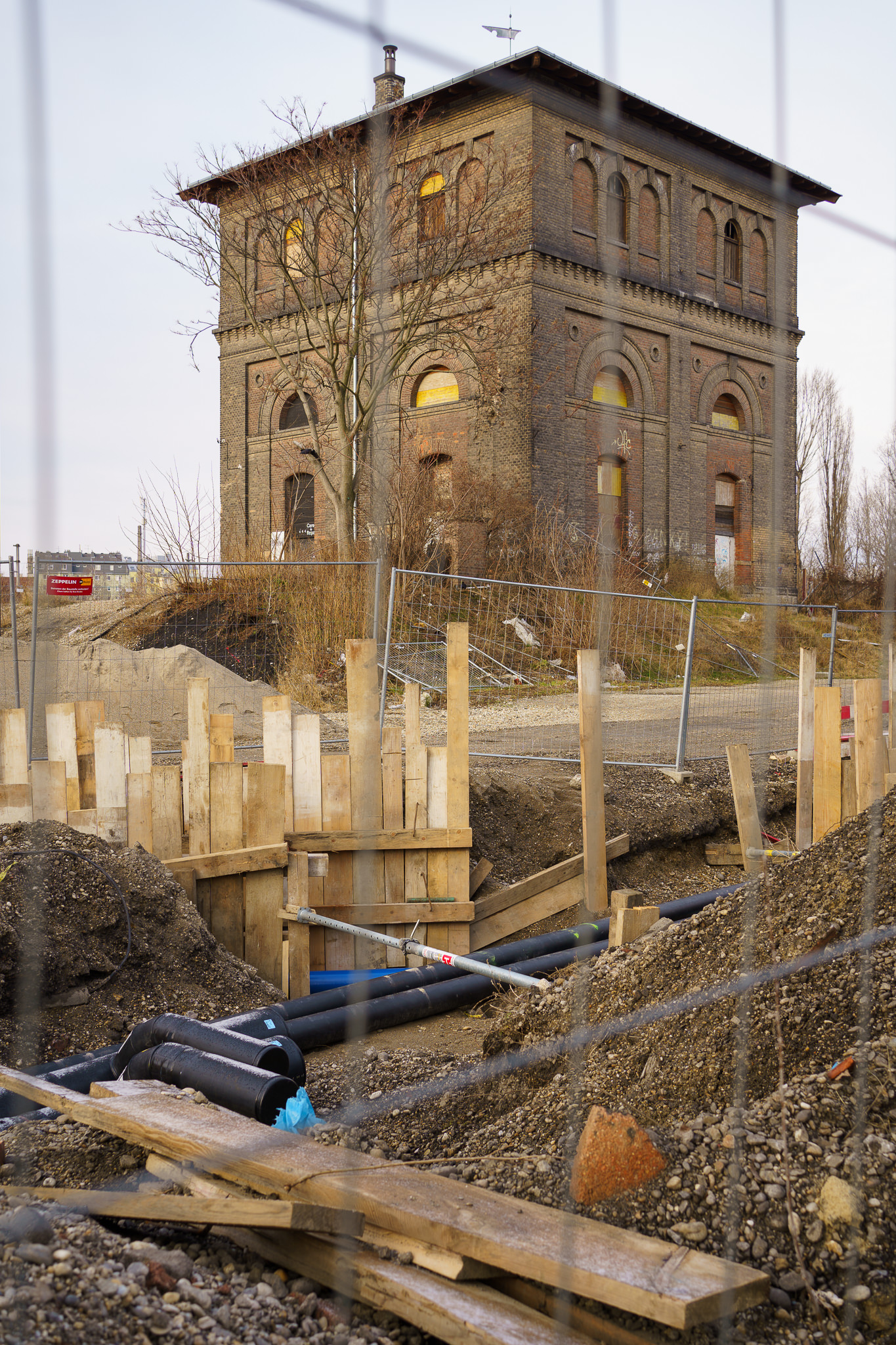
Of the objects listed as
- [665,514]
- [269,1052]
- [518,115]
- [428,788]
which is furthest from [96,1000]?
[665,514]

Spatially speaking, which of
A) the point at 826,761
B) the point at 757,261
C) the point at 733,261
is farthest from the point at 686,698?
the point at 757,261

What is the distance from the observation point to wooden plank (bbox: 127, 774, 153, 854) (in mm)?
5008

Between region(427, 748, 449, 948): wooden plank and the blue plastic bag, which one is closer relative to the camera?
the blue plastic bag

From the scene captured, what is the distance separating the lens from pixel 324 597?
407 inches

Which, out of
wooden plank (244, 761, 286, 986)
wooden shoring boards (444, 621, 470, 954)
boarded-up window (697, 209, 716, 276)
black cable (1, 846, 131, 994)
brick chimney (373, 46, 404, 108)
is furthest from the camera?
boarded-up window (697, 209, 716, 276)

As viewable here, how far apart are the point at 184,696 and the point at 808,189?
848 cm

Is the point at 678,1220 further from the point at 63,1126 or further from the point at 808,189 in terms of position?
the point at 808,189

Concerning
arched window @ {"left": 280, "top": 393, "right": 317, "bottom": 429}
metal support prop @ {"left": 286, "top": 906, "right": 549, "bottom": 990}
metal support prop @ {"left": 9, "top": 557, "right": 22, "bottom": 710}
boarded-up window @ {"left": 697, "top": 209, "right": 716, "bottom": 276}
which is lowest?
metal support prop @ {"left": 286, "top": 906, "right": 549, "bottom": 990}

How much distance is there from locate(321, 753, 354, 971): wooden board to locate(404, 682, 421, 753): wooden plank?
433mm

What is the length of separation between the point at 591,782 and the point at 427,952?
62.6 inches

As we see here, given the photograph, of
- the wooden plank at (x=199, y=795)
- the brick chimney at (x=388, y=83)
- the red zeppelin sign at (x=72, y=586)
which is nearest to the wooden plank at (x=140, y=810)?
the wooden plank at (x=199, y=795)

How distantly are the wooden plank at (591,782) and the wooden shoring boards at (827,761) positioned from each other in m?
1.33

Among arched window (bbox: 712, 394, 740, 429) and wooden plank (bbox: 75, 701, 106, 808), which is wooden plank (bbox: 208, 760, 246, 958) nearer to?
wooden plank (bbox: 75, 701, 106, 808)

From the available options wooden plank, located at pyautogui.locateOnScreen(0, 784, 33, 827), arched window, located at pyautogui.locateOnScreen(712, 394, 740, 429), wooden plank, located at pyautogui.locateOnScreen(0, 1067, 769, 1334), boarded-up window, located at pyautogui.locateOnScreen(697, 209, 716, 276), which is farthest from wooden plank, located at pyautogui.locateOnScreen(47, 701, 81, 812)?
arched window, located at pyautogui.locateOnScreen(712, 394, 740, 429)
